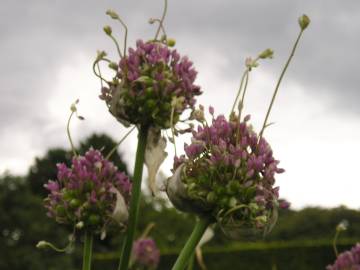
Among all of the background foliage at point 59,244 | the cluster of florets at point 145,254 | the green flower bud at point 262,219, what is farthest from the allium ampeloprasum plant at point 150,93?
the background foliage at point 59,244

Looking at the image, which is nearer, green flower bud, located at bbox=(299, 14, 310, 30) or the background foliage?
green flower bud, located at bbox=(299, 14, 310, 30)

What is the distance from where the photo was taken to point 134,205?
1.83 meters

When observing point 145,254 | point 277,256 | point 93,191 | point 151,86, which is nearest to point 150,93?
point 151,86

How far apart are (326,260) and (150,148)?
14.5m

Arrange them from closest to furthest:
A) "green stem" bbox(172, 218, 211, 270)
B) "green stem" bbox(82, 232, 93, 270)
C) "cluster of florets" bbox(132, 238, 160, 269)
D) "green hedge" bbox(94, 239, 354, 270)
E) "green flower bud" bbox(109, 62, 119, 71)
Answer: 1. "green stem" bbox(172, 218, 211, 270)
2. "green stem" bbox(82, 232, 93, 270)
3. "green flower bud" bbox(109, 62, 119, 71)
4. "cluster of florets" bbox(132, 238, 160, 269)
5. "green hedge" bbox(94, 239, 354, 270)

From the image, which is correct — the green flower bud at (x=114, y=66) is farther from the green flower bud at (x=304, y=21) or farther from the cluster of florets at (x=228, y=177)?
the green flower bud at (x=304, y=21)

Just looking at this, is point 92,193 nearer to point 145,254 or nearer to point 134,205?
point 134,205

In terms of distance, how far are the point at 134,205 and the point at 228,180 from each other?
0.27 metres

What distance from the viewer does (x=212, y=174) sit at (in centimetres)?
176

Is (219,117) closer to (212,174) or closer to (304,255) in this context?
(212,174)

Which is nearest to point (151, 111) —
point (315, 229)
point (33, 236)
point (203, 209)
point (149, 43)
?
point (149, 43)

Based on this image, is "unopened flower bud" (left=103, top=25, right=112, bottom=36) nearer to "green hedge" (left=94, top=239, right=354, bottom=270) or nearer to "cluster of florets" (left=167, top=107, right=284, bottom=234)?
"cluster of florets" (left=167, top=107, right=284, bottom=234)

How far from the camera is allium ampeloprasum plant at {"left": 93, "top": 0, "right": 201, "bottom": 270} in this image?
1.94m

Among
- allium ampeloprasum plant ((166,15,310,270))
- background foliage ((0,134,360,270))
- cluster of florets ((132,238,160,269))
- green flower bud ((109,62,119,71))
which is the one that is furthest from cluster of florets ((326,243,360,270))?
background foliage ((0,134,360,270))
